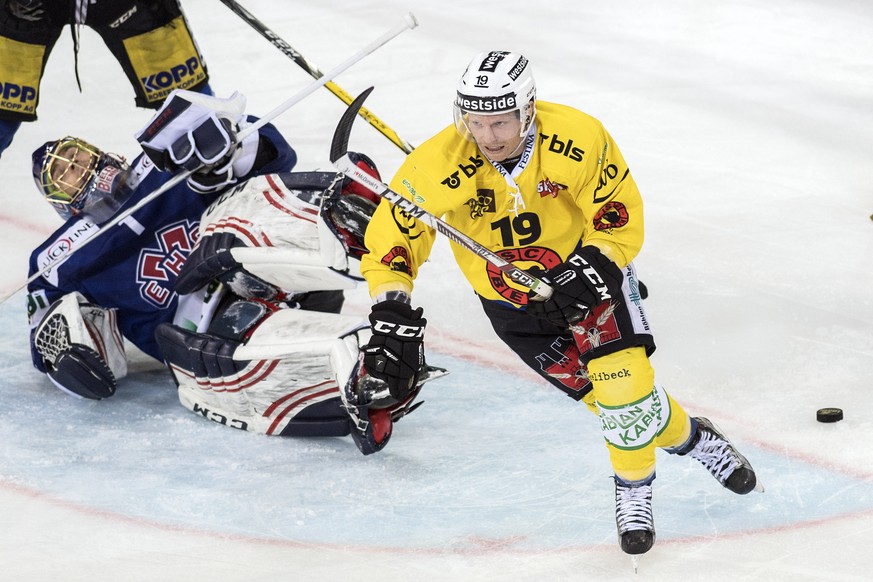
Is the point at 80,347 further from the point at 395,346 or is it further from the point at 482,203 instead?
the point at 482,203

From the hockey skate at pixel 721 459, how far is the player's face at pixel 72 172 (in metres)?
2.02

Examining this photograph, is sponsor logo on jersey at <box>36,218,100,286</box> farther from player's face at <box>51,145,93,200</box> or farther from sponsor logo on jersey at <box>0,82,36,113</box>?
sponsor logo on jersey at <box>0,82,36,113</box>

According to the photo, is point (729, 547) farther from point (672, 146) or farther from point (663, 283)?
point (672, 146)

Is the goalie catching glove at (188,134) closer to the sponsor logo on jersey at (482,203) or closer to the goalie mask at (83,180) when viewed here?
the goalie mask at (83,180)

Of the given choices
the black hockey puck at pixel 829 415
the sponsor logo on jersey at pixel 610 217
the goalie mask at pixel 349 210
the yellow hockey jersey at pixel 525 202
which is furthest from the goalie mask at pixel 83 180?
the black hockey puck at pixel 829 415

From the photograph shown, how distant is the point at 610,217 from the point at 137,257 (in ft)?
5.77

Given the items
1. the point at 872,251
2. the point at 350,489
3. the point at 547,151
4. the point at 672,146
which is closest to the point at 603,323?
the point at 547,151

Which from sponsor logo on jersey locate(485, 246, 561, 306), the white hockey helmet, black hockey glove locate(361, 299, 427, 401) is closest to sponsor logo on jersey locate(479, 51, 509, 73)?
the white hockey helmet

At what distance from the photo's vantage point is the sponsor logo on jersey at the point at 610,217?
115 inches

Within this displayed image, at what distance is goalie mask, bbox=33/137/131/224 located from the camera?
4059mm

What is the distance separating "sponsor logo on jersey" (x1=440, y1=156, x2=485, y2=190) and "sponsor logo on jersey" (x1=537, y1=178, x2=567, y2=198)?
0.47 ft

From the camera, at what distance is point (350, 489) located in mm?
3492

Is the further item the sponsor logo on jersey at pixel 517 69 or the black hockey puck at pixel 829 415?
the black hockey puck at pixel 829 415

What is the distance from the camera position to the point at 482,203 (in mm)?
3014
